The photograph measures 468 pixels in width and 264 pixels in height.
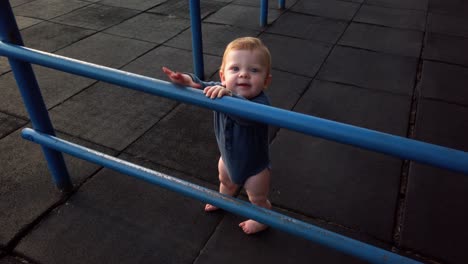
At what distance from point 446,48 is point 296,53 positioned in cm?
159

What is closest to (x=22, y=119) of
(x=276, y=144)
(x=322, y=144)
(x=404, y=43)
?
(x=276, y=144)

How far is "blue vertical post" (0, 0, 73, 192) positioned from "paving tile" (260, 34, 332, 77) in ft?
7.10

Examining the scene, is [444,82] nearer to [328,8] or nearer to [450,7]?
[328,8]

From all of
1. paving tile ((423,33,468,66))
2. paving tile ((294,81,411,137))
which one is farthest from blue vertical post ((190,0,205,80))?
paving tile ((423,33,468,66))

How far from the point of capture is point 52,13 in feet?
15.8

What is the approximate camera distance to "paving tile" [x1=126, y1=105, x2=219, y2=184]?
2340 millimetres

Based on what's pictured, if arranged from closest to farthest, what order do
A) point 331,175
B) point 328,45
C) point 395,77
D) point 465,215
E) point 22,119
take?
point 465,215, point 331,175, point 22,119, point 395,77, point 328,45

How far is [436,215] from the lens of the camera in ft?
6.59

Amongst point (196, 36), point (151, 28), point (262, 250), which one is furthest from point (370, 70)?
point (151, 28)

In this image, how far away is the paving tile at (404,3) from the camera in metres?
5.17

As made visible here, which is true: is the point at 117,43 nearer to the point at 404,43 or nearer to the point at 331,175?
the point at 331,175

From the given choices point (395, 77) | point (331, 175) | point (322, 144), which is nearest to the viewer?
point (331, 175)

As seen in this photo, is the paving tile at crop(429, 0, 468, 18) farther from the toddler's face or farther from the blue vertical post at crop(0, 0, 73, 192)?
the blue vertical post at crop(0, 0, 73, 192)

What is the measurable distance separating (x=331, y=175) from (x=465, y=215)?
72 centimetres
